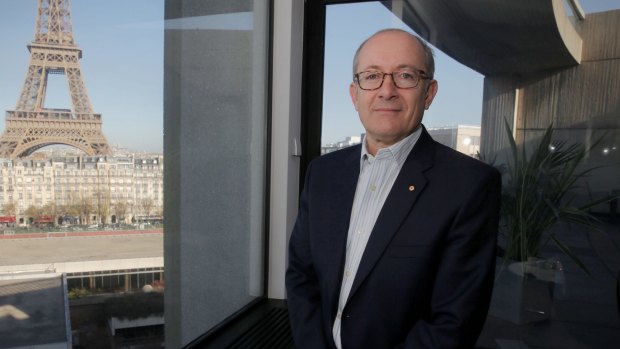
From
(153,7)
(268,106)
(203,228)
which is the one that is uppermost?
(153,7)

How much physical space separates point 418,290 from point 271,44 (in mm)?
2149

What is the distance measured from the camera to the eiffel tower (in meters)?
1.40

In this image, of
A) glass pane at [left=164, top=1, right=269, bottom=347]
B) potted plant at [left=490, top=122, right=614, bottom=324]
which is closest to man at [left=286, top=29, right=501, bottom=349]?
glass pane at [left=164, top=1, right=269, bottom=347]

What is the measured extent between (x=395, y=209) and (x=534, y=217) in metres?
1.87

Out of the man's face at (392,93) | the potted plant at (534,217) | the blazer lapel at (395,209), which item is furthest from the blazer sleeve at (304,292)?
the potted plant at (534,217)

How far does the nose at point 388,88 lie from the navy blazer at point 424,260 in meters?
0.17

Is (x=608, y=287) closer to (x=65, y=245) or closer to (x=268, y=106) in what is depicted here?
(x=268, y=106)

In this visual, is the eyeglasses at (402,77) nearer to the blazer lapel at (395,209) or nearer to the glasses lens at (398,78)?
the glasses lens at (398,78)

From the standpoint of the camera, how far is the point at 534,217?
257 cm

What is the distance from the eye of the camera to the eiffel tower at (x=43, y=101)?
1397 mm

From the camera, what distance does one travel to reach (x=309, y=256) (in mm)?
1343

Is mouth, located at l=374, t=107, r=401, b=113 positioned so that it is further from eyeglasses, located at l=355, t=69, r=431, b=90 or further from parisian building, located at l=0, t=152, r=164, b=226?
parisian building, located at l=0, t=152, r=164, b=226

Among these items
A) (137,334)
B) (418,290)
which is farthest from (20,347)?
(418,290)

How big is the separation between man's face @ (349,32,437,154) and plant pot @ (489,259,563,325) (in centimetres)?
189
